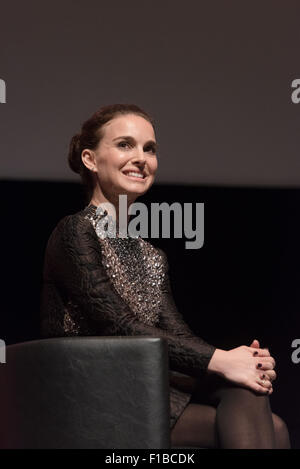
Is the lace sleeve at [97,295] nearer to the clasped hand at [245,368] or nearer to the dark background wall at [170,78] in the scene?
the clasped hand at [245,368]

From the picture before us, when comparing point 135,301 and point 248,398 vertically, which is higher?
point 135,301

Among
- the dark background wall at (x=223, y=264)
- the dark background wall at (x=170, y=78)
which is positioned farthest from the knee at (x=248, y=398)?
the dark background wall at (x=170, y=78)

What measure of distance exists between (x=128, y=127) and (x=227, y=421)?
764 millimetres

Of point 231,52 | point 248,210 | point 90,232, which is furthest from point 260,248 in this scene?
point 90,232

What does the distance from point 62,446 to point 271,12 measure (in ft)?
6.48

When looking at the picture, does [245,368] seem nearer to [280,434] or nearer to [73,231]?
[280,434]

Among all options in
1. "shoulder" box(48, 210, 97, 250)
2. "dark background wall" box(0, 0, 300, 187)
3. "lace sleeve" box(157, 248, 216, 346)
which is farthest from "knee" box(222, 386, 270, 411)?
"dark background wall" box(0, 0, 300, 187)

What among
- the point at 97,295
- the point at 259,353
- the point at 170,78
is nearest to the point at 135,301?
the point at 97,295

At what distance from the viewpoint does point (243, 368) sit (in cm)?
165

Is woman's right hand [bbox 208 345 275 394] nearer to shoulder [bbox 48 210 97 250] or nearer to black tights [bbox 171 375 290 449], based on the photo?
black tights [bbox 171 375 290 449]

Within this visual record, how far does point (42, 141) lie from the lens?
2.73 m

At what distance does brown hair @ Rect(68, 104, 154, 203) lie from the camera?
198 cm

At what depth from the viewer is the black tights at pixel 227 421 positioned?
1.59 meters

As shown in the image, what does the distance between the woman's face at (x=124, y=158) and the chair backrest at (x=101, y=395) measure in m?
0.53
